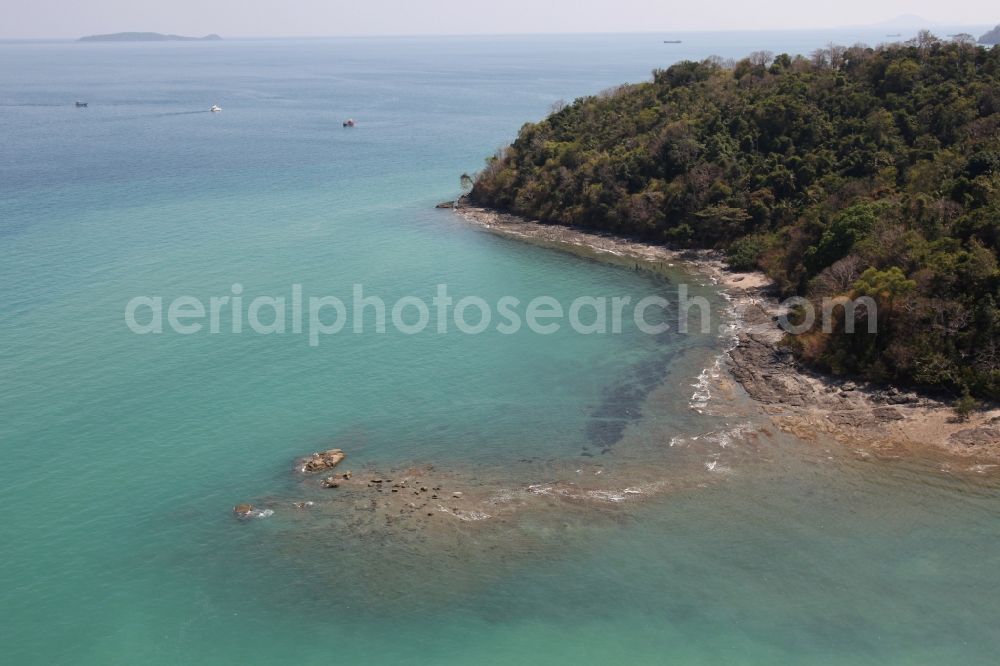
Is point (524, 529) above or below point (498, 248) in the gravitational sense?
below

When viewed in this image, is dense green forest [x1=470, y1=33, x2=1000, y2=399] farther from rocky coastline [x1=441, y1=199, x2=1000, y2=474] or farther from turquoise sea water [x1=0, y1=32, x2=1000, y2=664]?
turquoise sea water [x1=0, y1=32, x2=1000, y2=664]

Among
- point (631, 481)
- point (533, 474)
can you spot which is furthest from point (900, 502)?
point (533, 474)

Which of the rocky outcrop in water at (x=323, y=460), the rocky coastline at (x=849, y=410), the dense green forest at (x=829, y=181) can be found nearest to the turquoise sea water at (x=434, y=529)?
the rocky outcrop in water at (x=323, y=460)

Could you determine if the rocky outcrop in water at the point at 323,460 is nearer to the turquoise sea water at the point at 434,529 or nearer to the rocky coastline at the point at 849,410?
the turquoise sea water at the point at 434,529

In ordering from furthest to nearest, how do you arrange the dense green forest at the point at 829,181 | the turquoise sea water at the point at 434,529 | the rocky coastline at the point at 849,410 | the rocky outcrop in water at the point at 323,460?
the dense green forest at the point at 829,181
the rocky outcrop in water at the point at 323,460
the rocky coastline at the point at 849,410
the turquoise sea water at the point at 434,529

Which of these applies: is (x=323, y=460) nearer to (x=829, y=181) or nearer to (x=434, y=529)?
(x=434, y=529)

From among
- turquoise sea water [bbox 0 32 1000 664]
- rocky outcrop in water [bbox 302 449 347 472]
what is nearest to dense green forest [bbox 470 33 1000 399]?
turquoise sea water [bbox 0 32 1000 664]

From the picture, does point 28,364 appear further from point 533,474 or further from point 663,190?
point 663,190

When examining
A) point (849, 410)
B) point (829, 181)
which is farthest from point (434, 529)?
point (829, 181)
